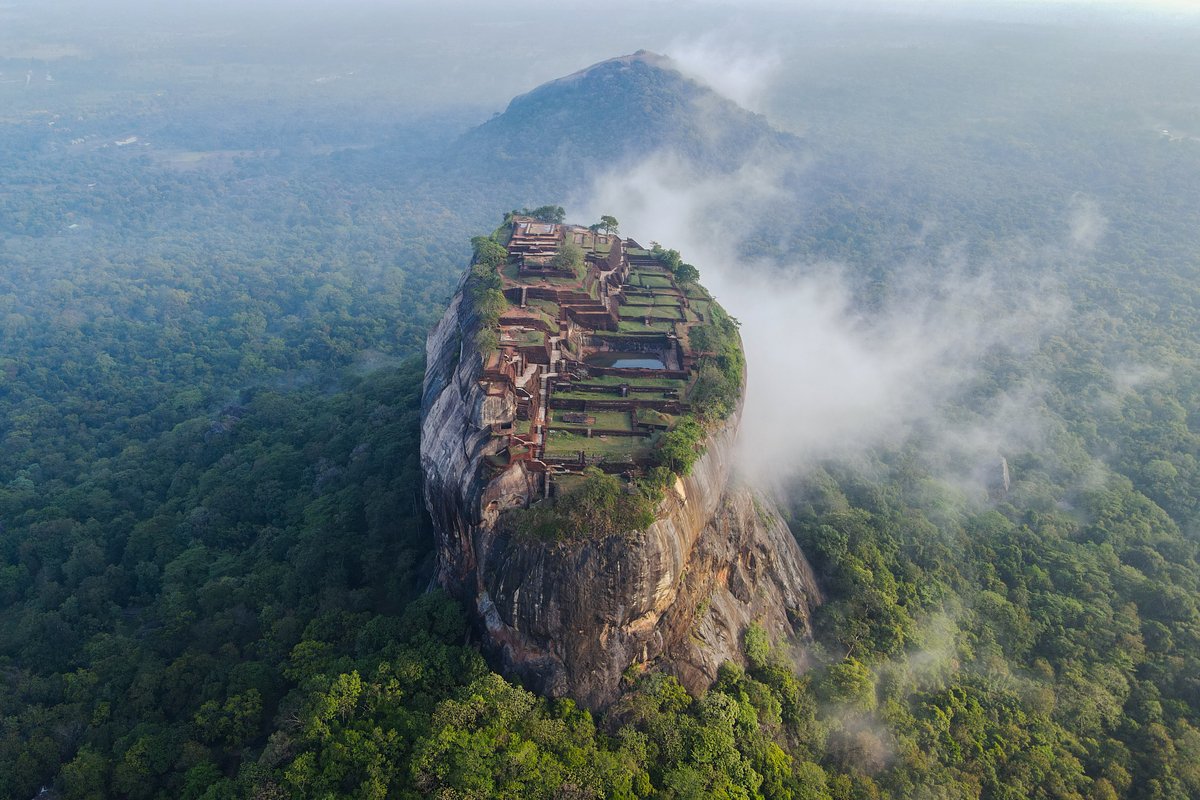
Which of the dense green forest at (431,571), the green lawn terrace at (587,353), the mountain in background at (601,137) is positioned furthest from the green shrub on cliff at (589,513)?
the mountain in background at (601,137)

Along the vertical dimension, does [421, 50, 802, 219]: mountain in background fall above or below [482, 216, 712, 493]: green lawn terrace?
above

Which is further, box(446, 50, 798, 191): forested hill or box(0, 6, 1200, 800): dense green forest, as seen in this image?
box(446, 50, 798, 191): forested hill

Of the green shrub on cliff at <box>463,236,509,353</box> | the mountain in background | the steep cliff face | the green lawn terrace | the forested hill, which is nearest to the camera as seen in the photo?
the steep cliff face

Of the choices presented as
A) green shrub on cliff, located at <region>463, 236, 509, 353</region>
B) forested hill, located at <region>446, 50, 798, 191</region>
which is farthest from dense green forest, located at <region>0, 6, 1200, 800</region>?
forested hill, located at <region>446, 50, 798, 191</region>

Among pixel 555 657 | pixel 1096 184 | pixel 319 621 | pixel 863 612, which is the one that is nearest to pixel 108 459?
pixel 319 621

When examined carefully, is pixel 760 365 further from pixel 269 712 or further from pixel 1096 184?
pixel 1096 184

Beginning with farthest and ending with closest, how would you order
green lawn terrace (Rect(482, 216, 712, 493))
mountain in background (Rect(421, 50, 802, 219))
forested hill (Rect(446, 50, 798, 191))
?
forested hill (Rect(446, 50, 798, 191)) → mountain in background (Rect(421, 50, 802, 219)) → green lawn terrace (Rect(482, 216, 712, 493))

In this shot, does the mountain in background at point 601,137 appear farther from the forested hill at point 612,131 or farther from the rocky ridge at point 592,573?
the rocky ridge at point 592,573

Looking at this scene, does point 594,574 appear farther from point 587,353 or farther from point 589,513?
point 587,353

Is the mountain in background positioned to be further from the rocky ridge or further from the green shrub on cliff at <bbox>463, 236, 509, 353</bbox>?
the rocky ridge
